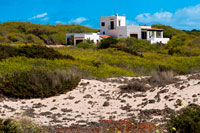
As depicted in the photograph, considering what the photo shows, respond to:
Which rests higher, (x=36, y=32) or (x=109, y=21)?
(x=109, y=21)

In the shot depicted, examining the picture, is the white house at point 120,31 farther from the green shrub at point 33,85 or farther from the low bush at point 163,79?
the green shrub at point 33,85

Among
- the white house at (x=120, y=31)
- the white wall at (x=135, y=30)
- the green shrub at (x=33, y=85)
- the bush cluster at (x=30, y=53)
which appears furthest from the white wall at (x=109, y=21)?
the green shrub at (x=33, y=85)

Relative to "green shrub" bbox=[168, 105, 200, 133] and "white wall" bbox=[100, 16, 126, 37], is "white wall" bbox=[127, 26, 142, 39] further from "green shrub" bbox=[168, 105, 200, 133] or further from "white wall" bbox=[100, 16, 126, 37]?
"green shrub" bbox=[168, 105, 200, 133]

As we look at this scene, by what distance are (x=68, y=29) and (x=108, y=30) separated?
25.9 meters

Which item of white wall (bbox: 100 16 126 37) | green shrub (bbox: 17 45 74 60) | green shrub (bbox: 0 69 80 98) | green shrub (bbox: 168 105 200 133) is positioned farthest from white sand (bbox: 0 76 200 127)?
white wall (bbox: 100 16 126 37)

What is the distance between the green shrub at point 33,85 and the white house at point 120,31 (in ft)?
127

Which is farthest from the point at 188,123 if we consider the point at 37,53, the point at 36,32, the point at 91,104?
the point at 36,32

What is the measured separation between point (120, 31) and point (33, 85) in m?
46.0

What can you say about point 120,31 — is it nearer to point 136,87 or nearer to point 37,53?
point 37,53

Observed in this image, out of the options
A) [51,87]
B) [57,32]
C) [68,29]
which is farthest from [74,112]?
[68,29]

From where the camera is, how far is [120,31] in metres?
57.7

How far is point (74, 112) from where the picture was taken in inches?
424

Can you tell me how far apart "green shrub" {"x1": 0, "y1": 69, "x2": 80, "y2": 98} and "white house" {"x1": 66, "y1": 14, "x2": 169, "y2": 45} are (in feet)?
127

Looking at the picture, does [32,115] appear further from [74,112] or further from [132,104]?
[132,104]
